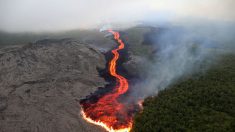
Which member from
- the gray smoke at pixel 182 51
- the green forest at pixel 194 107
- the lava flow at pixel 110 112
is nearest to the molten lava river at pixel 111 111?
the lava flow at pixel 110 112

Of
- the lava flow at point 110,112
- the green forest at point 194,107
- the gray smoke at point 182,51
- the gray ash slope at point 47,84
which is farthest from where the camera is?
the gray smoke at point 182,51

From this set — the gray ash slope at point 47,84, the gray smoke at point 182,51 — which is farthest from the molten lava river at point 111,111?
the gray smoke at point 182,51

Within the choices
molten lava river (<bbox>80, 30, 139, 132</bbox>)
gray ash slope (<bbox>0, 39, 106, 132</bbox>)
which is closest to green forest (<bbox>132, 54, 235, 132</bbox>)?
molten lava river (<bbox>80, 30, 139, 132</bbox>)

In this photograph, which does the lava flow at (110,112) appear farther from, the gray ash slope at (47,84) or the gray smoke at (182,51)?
the gray smoke at (182,51)

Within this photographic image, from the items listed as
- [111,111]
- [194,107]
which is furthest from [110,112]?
[194,107]

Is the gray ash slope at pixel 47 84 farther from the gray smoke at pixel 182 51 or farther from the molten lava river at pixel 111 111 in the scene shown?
the gray smoke at pixel 182 51

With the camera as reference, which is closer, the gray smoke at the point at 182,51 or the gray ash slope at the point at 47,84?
the gray ash slope at the point at 47,84

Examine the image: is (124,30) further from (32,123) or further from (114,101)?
(32,123)

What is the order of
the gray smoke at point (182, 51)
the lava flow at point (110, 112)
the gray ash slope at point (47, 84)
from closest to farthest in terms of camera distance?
the gray ash slope at point (47, 84) → the lava flow at point (110, 112) → the gray smoke at point (182, 51)

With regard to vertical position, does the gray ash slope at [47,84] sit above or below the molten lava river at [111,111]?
above
